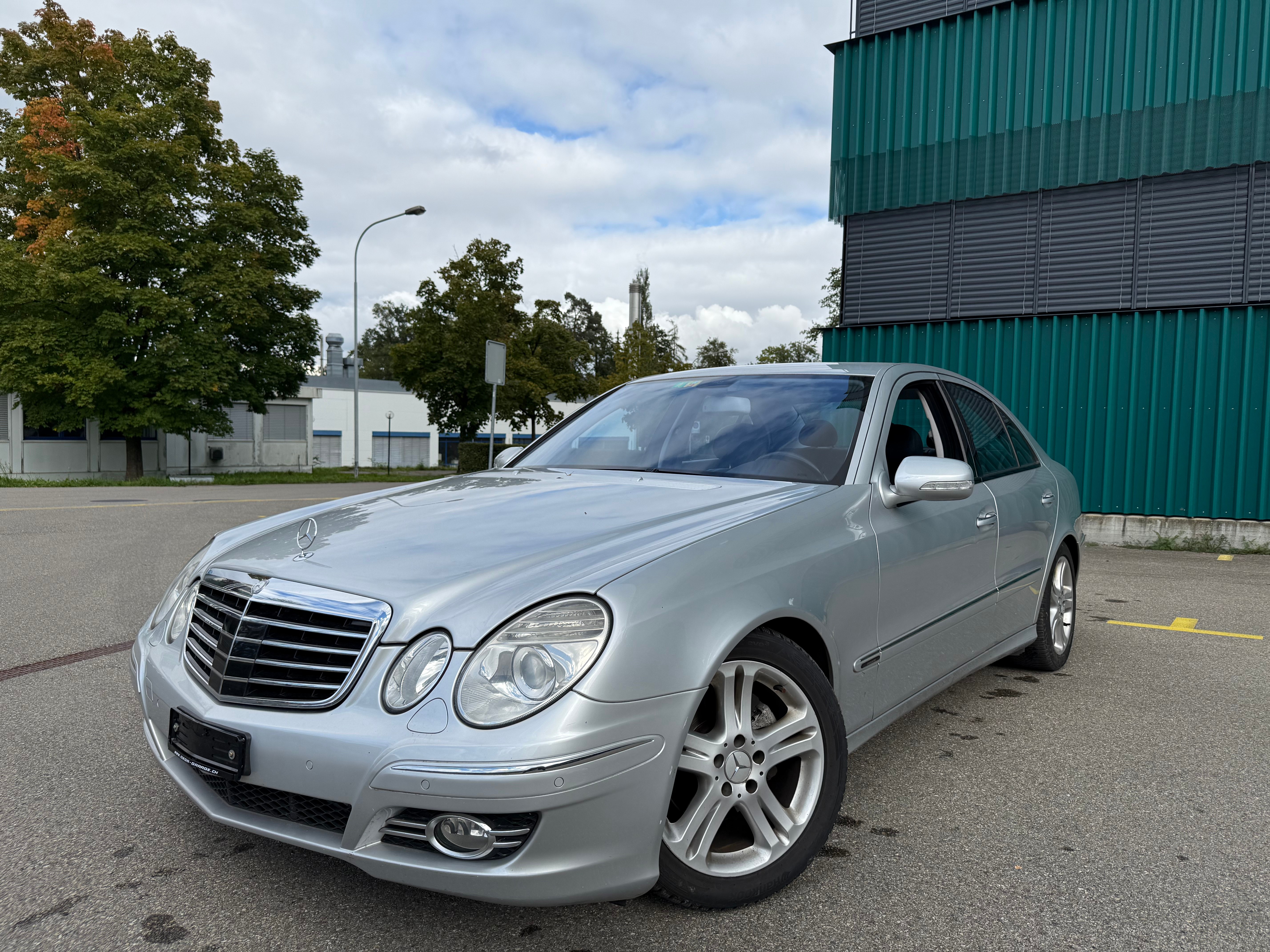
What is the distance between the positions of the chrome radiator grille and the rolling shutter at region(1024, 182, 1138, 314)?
37.7 feet

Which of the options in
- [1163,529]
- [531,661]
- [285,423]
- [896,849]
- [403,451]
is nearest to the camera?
[531,661]

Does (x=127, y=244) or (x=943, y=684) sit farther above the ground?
(x=127, y=244)

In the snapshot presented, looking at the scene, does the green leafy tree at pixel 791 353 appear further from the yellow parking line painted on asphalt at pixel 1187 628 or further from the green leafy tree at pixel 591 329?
the yellow parking line painted on asphalt at pixel 1187 628

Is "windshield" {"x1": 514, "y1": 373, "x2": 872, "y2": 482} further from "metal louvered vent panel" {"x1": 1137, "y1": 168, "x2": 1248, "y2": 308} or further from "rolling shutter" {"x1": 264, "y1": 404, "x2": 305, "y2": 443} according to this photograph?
"rolling shutter" {"x1": 264, "y1": 404, "x2": 305, "y2": 443}

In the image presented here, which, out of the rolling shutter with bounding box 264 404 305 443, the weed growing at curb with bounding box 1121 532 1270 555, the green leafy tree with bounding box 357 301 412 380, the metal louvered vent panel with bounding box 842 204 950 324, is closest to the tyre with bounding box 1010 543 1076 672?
the weed growing at curb with bounding box 1121 532 1270 555

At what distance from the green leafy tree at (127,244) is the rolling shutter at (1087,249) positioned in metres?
20.5

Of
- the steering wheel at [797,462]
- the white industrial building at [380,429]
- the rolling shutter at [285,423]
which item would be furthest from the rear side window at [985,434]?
the white industrial building at [380,429]

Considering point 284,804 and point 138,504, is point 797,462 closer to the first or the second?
point 284,804

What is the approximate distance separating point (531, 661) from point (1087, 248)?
464 inches

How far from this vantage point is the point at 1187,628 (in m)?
6.15

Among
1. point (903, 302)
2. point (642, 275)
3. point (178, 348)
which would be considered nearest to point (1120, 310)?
point (903, 302)

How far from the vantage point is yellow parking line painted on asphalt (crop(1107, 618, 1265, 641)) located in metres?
5.88

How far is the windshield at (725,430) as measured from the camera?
3.25 meters

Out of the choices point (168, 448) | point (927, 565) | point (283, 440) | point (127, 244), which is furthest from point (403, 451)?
point (927, 565)
